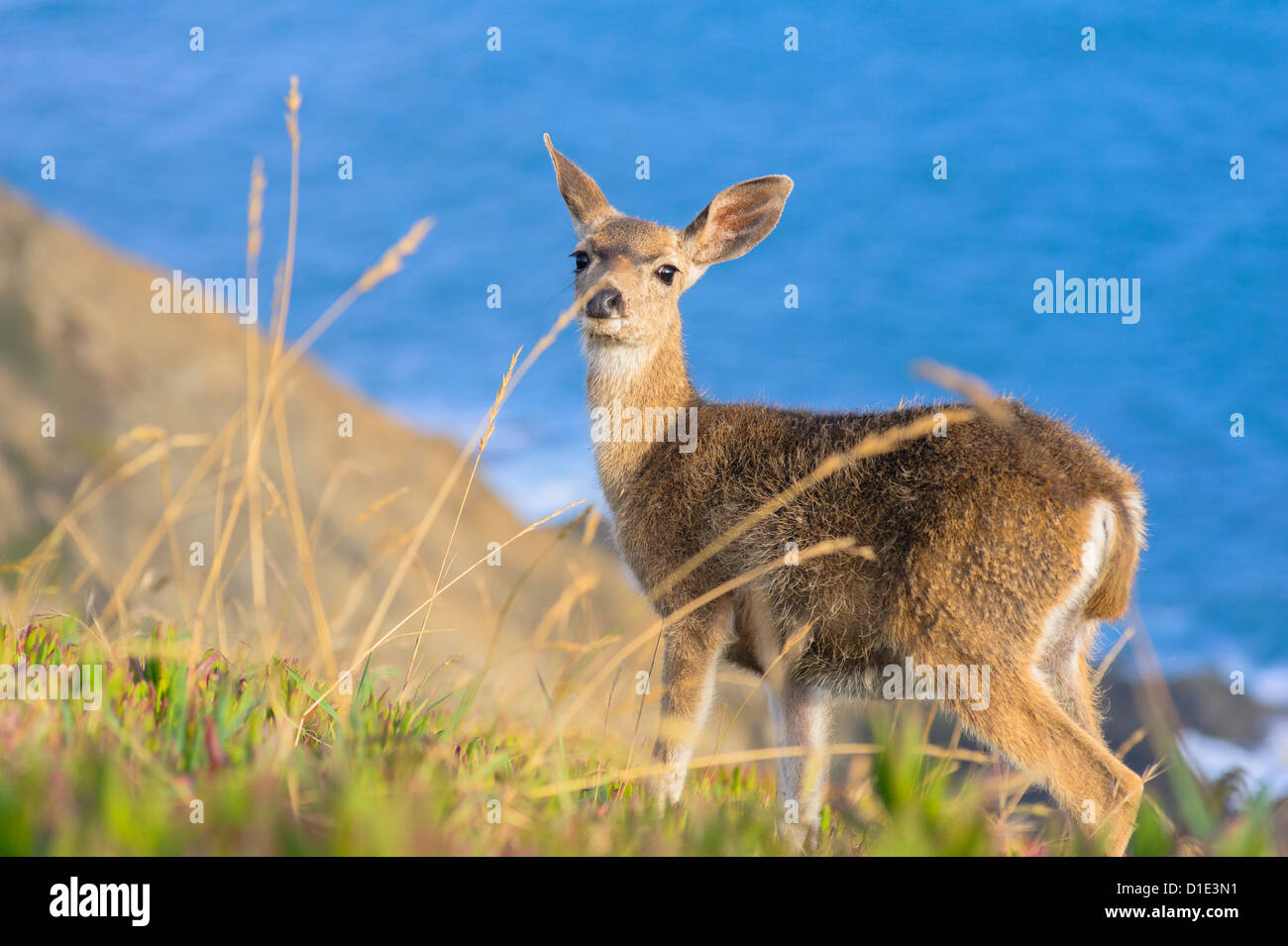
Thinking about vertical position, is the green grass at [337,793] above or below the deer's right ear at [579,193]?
below

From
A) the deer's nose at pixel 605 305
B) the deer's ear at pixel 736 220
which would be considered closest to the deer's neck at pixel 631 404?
the deer's nose at pixel 605 305

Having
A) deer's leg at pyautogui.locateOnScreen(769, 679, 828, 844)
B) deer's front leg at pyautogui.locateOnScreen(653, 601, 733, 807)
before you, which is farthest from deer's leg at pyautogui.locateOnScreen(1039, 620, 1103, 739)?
deer's front leg at pyautogui.locateOnScreen(653, 601, 733, 807)

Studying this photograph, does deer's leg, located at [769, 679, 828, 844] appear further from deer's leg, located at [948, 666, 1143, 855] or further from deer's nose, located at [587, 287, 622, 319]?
deer's nose, located at [587, 287, 622, 319]

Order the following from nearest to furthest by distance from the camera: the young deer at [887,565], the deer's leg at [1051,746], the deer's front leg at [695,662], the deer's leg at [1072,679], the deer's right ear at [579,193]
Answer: the deer's leg at [1051,746]
the young deer at [887,565]
the deer's leg at [1072,679]
the deer's front leg at [695,662]
the deer's right ear at [579,193]

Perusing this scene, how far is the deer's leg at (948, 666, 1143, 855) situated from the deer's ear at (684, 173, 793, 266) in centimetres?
349

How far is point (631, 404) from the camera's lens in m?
7.22

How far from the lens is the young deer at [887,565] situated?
521cm

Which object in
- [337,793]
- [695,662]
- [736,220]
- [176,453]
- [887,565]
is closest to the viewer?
[337,793]

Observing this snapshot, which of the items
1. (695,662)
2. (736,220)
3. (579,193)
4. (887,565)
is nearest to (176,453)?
(579,193)

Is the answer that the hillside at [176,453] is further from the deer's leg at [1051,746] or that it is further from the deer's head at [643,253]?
the deer's leg at [1051,746]

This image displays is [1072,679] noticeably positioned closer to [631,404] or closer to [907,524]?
[907,524]

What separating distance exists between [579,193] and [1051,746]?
4.76 meters

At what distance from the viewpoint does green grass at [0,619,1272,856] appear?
8.27ft
